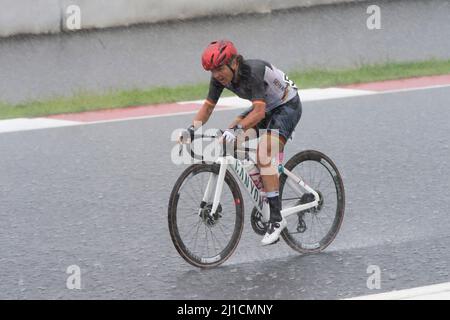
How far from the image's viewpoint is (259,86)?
20.6ft

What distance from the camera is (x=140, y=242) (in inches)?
283

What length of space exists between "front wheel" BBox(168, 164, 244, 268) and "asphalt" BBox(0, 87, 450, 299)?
0.13 metres

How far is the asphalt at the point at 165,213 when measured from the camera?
6312 mm

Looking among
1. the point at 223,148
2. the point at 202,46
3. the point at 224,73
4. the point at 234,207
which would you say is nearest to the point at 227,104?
the point at 202,46

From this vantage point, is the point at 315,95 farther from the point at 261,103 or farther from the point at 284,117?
the point at 261,103

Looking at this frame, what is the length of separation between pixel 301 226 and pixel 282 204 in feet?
0.71

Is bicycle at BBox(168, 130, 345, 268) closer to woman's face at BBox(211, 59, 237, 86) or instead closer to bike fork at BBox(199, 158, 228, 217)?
bike fork at BBox(199, 158, 228, 217)

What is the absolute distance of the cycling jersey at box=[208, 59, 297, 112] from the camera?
6277 millimetres

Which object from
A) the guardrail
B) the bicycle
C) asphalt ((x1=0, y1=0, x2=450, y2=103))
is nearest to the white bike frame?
the bicycle

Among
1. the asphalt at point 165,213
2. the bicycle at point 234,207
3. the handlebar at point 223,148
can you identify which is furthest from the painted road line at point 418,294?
the handlebar at point 223,148

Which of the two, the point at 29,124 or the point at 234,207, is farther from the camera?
the point at 29,124

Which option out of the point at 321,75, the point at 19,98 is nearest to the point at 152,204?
the point at 19,98

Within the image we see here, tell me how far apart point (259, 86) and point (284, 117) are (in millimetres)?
422

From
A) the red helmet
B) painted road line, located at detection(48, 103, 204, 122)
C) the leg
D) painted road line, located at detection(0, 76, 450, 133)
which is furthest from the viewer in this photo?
painted road line, located at detection(48, 103, 204, 122)
